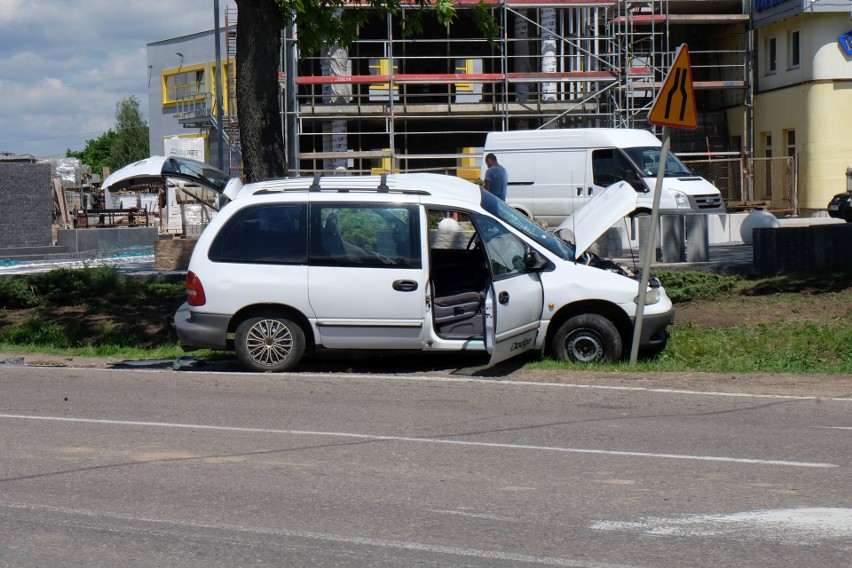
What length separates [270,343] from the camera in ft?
38.5

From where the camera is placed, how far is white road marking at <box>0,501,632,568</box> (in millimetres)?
5449

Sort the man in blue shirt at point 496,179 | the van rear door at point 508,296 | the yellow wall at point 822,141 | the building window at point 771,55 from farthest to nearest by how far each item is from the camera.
Answer: the building window at point 771,55 → the yellow wall at point 822,141 → the man in blue shirt at point 496,179 → the van rear door at point 508,296

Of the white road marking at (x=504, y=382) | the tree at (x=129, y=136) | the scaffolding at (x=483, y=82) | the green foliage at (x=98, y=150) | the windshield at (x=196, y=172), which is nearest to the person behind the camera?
the white road marking at (x=504, y=382)

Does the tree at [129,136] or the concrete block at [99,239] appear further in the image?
the tree at [129,136]

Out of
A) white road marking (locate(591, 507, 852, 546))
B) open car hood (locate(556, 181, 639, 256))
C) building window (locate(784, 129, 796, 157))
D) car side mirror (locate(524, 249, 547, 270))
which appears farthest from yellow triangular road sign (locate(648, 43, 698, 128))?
building window (locate(784, 129, 796, 157))

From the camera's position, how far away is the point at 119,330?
50.0 ft

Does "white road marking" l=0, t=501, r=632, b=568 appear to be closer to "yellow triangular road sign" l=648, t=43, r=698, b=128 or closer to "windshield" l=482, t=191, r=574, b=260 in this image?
"windshield" l=482, t=191, r=574, b=260

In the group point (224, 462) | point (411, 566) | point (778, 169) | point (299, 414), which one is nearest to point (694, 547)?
point (411, 566)

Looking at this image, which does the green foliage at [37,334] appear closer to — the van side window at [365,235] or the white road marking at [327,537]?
the van side window at [365,235]

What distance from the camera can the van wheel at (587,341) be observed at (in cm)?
1162

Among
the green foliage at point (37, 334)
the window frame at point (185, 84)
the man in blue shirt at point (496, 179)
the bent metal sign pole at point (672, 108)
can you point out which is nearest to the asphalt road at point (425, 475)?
the bent metal sign pole at point (672, 108)

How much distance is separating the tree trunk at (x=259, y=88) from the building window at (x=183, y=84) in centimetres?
4362

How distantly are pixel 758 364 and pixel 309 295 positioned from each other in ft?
15.4

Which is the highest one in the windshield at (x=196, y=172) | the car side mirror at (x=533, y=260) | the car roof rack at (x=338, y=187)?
the windshield at (x=196, y=172)
